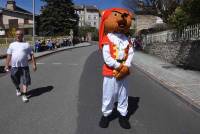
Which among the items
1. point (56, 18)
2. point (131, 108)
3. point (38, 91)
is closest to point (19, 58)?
point (38, 91)

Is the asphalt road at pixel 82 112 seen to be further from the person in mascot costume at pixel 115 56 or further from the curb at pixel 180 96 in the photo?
the person in mascot costume at pixel 115 56

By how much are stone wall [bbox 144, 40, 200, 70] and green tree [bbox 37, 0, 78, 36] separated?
45.4 meters

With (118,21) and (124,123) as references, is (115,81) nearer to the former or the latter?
(124,123)

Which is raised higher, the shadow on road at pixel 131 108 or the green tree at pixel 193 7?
the green tree at pixel 193 7

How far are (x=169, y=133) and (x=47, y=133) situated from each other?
1.98 m

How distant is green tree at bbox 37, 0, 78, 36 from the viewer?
7144 cm

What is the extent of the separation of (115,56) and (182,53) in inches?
565

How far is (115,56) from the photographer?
649 cm

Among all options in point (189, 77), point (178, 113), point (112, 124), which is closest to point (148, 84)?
point (189, 77)

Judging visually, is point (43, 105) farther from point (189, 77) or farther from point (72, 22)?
point (72, 22)

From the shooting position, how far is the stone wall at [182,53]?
17531 millimetres

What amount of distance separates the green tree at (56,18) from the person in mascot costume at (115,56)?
6410 centimetres

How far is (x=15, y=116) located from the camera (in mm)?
7484

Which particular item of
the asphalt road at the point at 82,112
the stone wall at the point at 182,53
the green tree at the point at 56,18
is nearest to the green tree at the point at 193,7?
the stone wall at the point at 182,53
